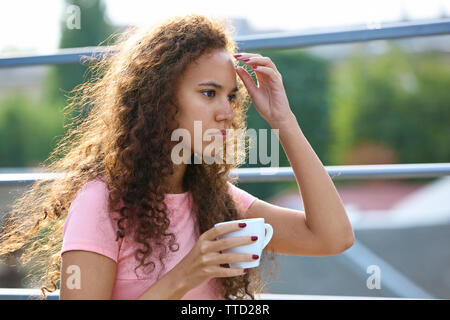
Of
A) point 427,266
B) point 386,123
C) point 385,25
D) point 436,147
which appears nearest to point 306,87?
point 386,123

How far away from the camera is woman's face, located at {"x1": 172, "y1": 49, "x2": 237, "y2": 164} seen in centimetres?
125

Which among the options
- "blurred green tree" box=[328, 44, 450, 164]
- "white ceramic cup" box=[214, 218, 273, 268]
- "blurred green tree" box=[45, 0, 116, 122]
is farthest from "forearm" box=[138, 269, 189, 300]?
"blurred green tree" box=[328, 44, 450, 164]

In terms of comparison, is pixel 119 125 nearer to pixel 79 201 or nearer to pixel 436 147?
pixel 79 201

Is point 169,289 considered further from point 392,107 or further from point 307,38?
point 392,107

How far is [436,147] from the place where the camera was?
1227 cm

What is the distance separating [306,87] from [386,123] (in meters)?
2.66

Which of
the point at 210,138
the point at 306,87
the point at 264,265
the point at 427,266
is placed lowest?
the point at 264,265

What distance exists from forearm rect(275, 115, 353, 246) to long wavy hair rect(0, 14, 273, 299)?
0.69ft

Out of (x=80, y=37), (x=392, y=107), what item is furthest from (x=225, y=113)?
(x=392, y=107)

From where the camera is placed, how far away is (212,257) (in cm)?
103

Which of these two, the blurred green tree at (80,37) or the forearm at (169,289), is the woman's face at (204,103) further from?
the blurred green tree at (80,37)

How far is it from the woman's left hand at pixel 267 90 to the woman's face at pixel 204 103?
4.7 inches

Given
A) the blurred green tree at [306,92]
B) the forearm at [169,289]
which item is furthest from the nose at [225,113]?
the blurred green tree at [306,92]
